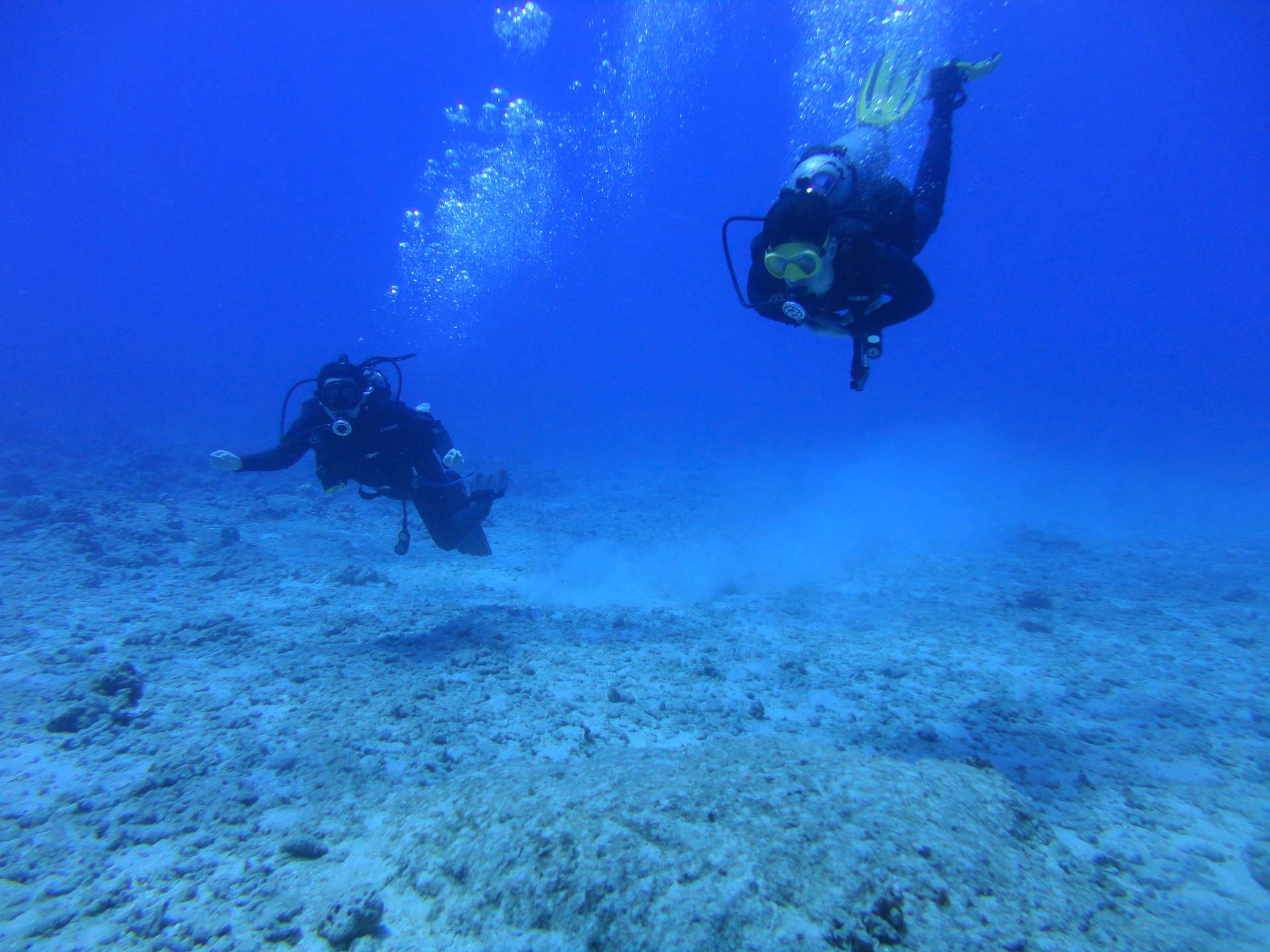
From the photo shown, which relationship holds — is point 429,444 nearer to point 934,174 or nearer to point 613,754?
point 613,754

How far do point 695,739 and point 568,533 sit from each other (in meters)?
8.05

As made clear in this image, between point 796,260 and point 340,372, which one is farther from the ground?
point 796,260

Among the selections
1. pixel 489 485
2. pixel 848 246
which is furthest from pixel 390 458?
pixel 848 246

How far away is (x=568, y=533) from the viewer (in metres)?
12.1

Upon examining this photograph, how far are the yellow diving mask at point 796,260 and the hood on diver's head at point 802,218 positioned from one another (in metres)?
0.10

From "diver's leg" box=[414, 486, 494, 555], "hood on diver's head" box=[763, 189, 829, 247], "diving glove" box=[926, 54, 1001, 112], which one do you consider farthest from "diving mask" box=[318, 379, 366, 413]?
"diving glove" box=[926, 54, 1001, 112]

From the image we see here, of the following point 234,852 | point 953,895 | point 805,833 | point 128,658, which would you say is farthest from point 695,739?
point 128,658

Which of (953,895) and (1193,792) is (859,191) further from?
(1193,792)

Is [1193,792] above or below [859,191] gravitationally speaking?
below

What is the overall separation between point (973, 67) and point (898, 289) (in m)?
3.52

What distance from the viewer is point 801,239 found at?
13.9ft

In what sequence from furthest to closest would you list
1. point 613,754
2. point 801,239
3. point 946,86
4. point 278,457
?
point 278,457
point 946,86
point 801,239
point 613,754

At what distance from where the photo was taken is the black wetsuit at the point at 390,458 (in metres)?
6.43

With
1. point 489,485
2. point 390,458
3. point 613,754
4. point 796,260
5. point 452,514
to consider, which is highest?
point 796,260
